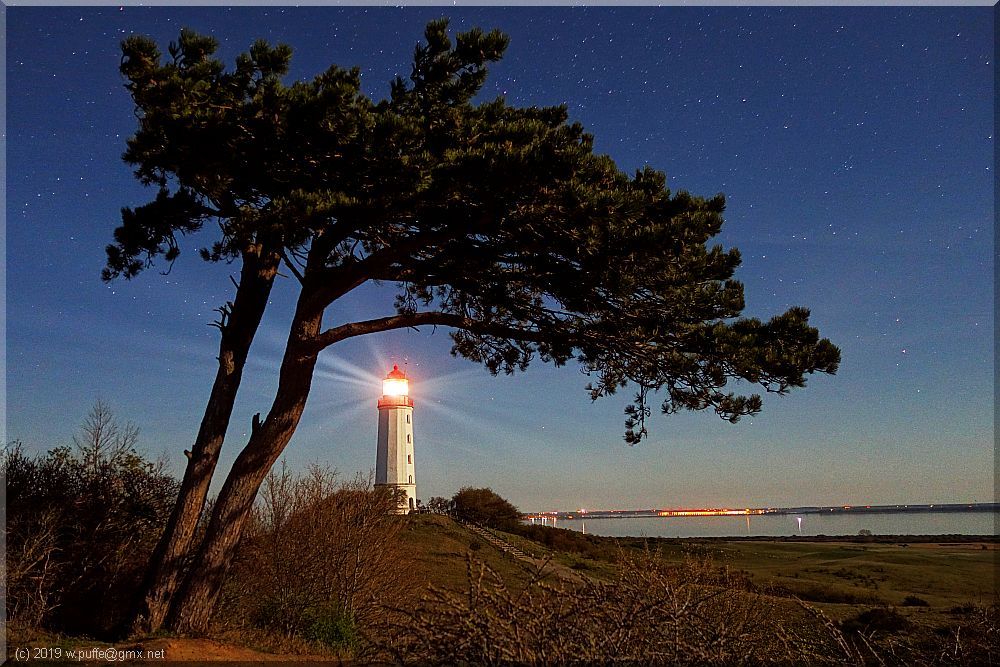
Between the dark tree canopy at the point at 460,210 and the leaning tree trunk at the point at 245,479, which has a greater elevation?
the dark tree canopy at the point at 460,210

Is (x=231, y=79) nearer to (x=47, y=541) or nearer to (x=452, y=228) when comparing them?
(x=452, y=228)

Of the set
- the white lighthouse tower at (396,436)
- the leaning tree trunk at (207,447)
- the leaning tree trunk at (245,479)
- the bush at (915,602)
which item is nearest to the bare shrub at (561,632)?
the leaning tree trunk at (245,479)

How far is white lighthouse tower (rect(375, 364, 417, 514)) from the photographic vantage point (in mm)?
31750

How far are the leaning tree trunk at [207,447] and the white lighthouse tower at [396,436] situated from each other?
2103 cm

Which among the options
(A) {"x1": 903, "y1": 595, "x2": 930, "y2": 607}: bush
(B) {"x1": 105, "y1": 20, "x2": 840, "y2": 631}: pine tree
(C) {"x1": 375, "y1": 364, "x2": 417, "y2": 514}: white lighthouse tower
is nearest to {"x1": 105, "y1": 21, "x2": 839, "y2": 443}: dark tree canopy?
(B) {"x1": 105, "y1": 20, "x2": 840, "y2": 631}: pine tree

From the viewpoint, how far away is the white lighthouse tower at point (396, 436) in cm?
3175

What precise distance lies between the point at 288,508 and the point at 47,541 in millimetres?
4109

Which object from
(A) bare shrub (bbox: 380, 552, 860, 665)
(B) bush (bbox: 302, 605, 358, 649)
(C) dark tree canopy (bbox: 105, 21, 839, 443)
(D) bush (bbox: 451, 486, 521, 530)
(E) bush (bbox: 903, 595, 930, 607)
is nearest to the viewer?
(A) bare shrub (bbox: 380, 552, 860, 665)

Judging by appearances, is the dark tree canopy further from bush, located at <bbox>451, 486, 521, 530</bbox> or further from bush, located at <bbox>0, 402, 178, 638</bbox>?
bush, located at <bbox>451, 486, 521, 530</bbox>

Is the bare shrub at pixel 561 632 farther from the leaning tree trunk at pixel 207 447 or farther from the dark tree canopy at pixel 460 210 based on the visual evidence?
the leaning tree trunk at pixel 207 447

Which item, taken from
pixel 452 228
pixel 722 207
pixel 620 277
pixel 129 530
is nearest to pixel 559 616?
pixel 620 277

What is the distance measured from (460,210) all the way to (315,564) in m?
6.97

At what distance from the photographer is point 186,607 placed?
31.1 feet

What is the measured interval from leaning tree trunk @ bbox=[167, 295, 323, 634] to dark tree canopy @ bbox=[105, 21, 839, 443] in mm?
457
